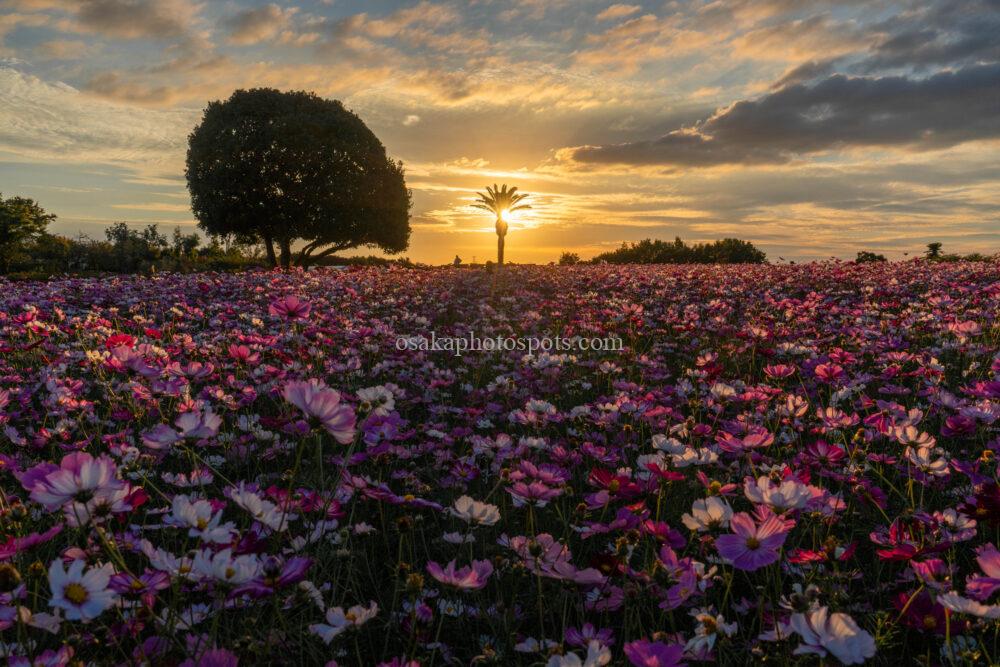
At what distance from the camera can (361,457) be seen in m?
2.72

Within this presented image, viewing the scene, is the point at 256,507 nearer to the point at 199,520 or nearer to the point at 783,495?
the point at 199,520

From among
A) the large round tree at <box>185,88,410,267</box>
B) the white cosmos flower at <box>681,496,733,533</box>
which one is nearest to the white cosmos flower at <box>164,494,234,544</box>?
the white cosmos flower at <box>681,496,733,533</box>

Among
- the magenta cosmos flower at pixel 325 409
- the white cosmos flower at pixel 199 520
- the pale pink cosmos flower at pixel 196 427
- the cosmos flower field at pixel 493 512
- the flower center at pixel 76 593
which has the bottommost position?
the cosmos flower field at pixel 493 512

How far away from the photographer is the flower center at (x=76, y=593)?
133 centimetres

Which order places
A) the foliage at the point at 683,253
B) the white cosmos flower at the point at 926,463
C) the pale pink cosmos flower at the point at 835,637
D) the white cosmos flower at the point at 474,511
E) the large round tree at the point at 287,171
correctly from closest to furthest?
the pale pink cosmos flower at the point at 835,637 → the white cosmos flower at the point at 474,511 → the white cosmos flower at the point at 926,463 → the large round tree at the point at 287,171 → the foliage at the point at 683,253

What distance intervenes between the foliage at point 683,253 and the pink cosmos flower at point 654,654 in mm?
33747

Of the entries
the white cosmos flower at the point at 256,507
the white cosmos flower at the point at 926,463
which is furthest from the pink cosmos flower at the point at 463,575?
the white cosmos flower at the point at 926,463

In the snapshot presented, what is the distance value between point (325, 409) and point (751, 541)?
1118mm

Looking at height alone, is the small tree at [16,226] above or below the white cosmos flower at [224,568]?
above

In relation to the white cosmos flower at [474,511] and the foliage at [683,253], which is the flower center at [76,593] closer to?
the white cosmos flower at [474,511]

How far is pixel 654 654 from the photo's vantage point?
4.35 ft

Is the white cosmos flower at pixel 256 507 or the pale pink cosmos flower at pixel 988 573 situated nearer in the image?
the pale pink cosmos flower at pixel 988 573

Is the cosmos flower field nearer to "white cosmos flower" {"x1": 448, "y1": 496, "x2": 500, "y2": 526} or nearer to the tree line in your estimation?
"white cosmos flower" {"x1": 448, "y1": 496, "x2": 500, "y2": 526}

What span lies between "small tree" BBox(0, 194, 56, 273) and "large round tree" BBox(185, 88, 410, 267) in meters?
14.4
